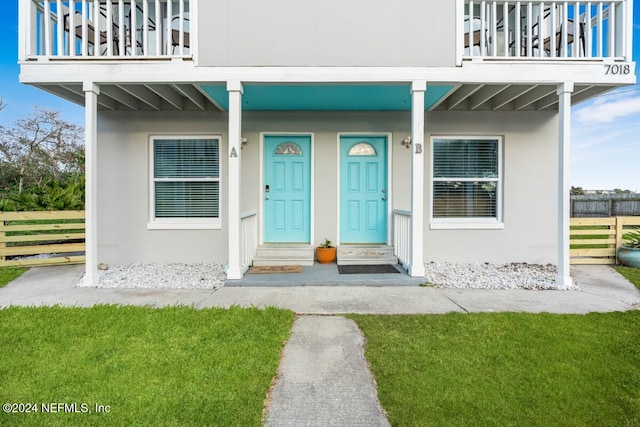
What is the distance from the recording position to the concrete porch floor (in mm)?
4340

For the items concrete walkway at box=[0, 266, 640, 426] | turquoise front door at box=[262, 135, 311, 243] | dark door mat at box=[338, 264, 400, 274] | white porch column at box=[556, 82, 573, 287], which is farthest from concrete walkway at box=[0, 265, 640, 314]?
Result: turquoise front door at box=[262, 135, 311, 243]

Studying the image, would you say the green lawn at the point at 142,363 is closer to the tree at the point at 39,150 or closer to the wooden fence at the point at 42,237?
the wooden fence at the point at 42,237

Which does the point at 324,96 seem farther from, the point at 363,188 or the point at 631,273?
the point at 631,273

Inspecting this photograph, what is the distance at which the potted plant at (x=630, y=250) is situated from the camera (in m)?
5.29

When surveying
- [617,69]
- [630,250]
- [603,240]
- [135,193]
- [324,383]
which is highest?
[617,69]

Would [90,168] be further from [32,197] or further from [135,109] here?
[32,197]

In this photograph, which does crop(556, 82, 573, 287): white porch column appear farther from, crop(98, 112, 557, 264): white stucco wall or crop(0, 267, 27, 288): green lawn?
crop(0, 267, 27, 288): green lawn

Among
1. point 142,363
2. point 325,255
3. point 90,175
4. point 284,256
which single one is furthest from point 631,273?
point 90,175

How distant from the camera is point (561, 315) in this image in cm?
326

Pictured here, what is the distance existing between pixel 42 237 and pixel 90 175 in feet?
7.20

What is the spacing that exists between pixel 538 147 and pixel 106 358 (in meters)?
6.70

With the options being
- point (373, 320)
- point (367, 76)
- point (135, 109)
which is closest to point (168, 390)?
point (373, 320)

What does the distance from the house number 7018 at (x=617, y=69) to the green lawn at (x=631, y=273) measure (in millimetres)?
2805

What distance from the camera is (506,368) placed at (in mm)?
2250
